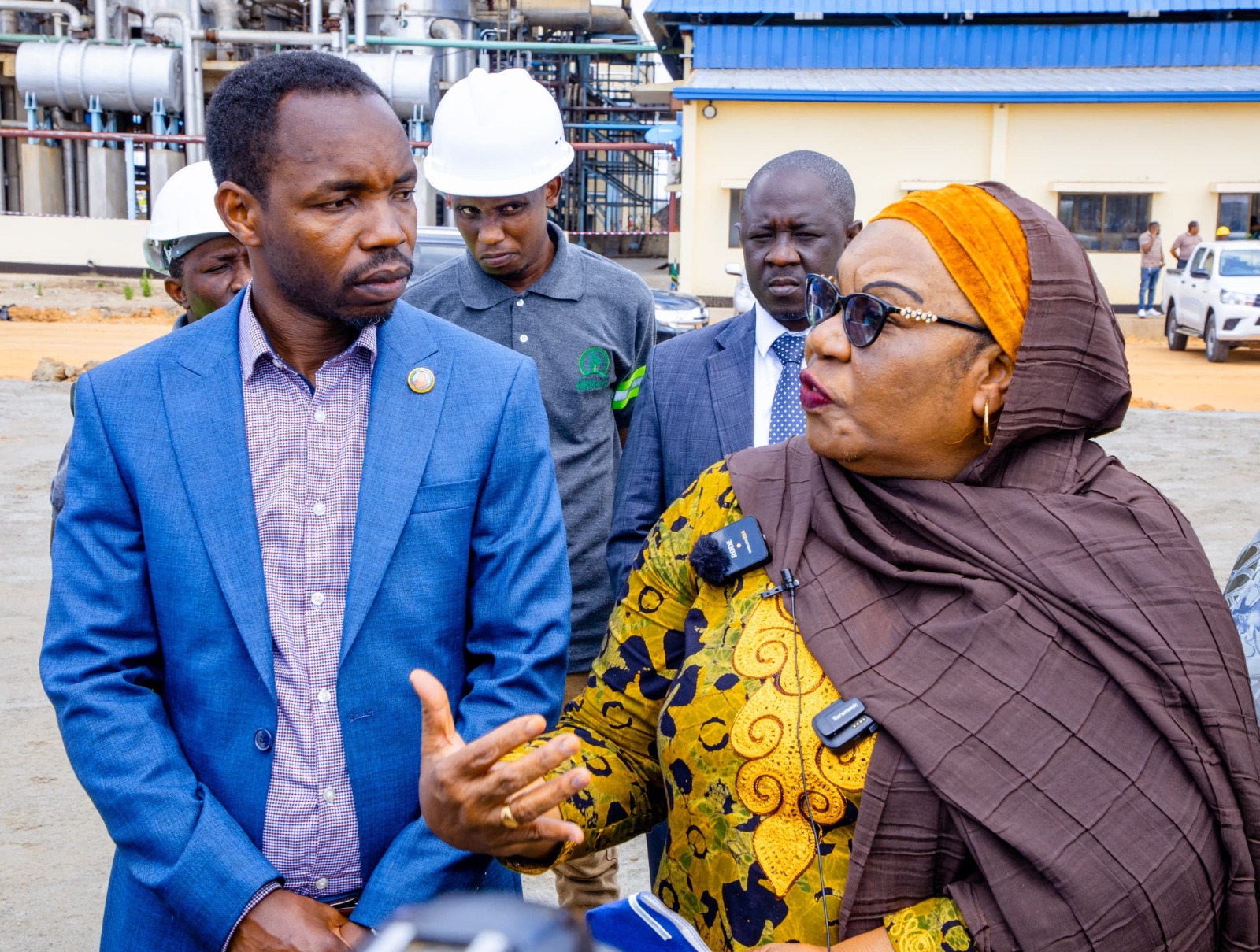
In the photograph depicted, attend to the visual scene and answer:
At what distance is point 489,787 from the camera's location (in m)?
1.56

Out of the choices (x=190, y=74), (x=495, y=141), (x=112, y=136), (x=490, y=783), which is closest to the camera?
Answer: (x=490, y=783)

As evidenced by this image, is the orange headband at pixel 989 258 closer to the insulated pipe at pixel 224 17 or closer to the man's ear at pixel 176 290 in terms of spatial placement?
the man's ear at pixel 176 290

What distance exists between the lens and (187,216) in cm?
321

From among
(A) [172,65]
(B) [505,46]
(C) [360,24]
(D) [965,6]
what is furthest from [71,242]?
(D) [965,6]

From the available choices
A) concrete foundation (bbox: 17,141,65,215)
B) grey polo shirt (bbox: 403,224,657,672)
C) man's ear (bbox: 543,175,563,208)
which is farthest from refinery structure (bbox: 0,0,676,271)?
grey polo shirt (bbox: 403,224,657,672)

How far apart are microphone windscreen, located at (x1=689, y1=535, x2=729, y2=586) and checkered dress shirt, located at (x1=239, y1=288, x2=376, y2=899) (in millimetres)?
542

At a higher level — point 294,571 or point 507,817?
point 294,571

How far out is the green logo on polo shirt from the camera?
349 cm

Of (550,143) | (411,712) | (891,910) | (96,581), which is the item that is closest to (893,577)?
(891,910)

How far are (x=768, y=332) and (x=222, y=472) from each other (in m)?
1.61

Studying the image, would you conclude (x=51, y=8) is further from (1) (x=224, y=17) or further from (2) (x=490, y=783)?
(2) (x=490, y=783)

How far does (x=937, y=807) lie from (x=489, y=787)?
0.60m

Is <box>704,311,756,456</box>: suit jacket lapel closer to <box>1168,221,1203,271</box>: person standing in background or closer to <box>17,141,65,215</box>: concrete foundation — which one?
<box>1168,221,1203,271</box>: person standing in background

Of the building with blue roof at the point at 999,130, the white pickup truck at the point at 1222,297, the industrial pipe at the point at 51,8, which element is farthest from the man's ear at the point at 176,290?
the industrial pipe at the point at 51,8
